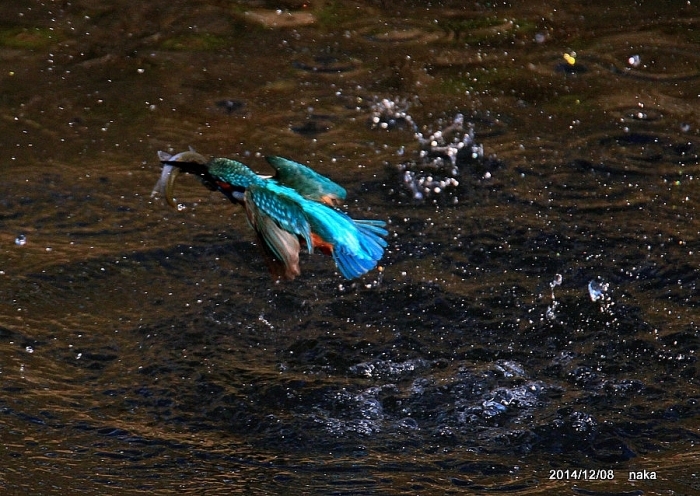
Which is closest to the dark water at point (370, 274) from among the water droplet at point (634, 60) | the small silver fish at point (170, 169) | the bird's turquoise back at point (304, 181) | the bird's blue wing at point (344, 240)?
the water droplet at point (634, 60)

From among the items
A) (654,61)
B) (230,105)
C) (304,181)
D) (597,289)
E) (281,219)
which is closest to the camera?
(281,219)

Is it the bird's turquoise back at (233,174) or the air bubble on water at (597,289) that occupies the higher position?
the bird's turquoise back at (233,174)

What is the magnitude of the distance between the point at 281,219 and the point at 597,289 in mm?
1542

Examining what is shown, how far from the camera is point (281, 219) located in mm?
3023

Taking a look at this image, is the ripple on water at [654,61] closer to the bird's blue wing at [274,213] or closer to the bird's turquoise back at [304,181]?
the bird's turquoise back at [304,181]

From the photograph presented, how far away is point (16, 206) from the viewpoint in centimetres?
450

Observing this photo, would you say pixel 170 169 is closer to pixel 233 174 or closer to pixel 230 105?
pixel 233 174

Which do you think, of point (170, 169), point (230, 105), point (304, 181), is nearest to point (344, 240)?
point (304, 181)

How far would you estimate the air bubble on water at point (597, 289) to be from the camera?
3.97 m

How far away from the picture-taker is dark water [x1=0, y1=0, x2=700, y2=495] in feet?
10.8

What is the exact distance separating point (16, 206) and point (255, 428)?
1.79 meters

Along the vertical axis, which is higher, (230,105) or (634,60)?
(634,60)

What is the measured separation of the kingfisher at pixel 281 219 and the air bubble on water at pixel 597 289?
3.91 ft

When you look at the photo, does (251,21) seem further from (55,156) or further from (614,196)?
(614,196)
